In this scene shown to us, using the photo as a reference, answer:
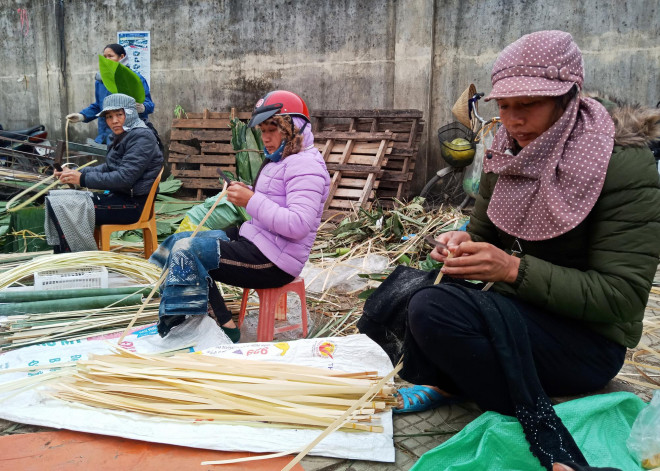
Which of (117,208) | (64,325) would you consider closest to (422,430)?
(64,325)

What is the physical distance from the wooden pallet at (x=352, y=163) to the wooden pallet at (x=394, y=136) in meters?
0.10

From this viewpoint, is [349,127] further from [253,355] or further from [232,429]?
[232,429]

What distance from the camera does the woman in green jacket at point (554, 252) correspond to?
149 cm

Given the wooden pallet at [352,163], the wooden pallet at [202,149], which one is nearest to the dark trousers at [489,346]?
the wooden pallet at [352,163]

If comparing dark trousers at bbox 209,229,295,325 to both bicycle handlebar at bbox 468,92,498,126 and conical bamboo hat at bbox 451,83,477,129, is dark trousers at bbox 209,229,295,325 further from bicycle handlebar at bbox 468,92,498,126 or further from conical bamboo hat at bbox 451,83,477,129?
conical bamboo hat at bbox 451,83,477,129

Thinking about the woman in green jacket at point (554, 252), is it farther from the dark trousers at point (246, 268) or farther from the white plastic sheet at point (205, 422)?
the dark trousers at point (246, 268)

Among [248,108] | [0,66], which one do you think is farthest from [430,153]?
[0,66]

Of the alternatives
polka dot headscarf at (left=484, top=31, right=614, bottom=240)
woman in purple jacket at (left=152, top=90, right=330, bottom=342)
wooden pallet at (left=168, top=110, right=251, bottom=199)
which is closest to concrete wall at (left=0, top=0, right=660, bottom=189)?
wooden pallet at (left=168, top=110, right=251, bottom=199)

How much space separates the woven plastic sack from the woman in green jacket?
Answer: 0.23ft

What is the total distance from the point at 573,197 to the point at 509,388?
568 mm

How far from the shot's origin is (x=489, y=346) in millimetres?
1554

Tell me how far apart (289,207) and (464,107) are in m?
3.94

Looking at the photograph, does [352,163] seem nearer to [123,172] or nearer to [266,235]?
[123,172]

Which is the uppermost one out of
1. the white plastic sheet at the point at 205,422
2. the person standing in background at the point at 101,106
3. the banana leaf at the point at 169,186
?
the person standing in background at the point at 101,106
